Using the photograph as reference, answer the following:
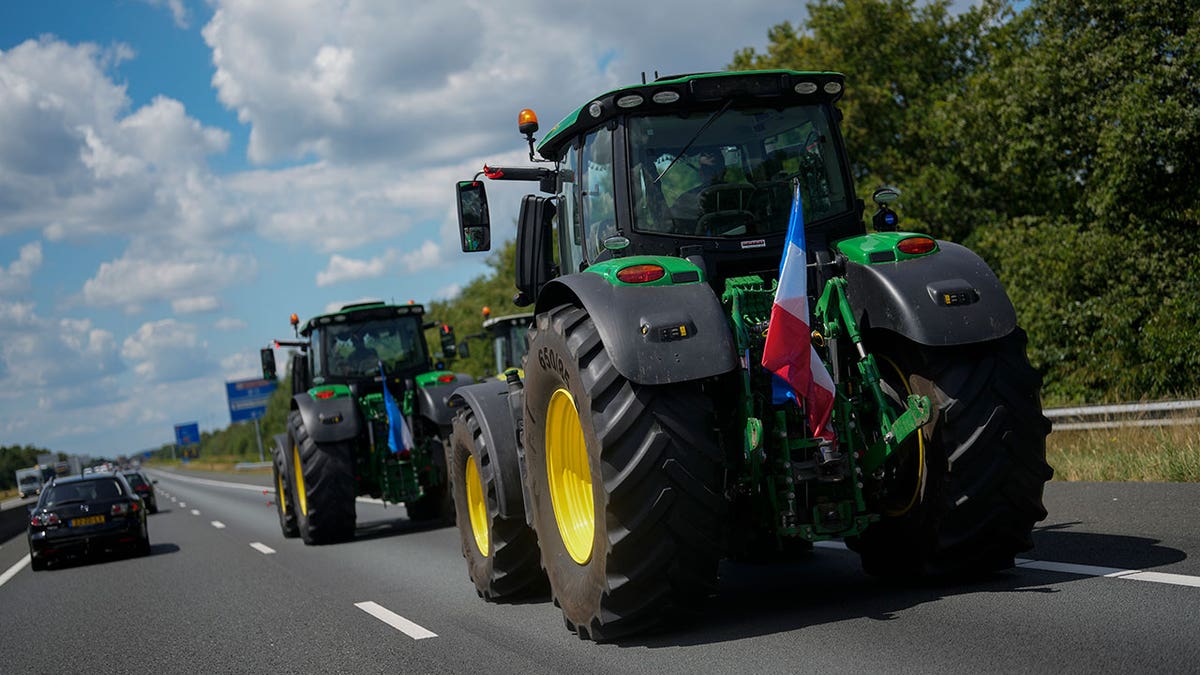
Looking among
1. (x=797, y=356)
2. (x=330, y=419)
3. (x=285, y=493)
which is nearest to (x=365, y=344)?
(x=330, y=419)

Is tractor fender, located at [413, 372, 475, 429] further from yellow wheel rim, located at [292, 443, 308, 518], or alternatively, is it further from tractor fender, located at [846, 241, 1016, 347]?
tractor fender, located at [846, 241, 1016, 347]

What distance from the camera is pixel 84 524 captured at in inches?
651

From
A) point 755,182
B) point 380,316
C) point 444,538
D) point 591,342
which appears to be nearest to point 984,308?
point 755,182

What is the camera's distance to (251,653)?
24.2 ft

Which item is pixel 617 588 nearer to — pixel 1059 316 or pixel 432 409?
pixel 432 409

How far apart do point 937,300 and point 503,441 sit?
3224mm

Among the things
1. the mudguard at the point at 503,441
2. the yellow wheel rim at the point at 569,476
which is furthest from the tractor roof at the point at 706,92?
the mudguard at the point at 503,441

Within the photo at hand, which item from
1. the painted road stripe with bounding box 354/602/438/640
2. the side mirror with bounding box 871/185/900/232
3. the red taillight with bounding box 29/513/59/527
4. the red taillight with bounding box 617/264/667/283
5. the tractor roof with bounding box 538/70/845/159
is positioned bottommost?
the painted road stripe with bounding box 354/602/438/640

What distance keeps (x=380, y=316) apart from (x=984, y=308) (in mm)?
12042

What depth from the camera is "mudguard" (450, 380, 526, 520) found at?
7758 millimetres

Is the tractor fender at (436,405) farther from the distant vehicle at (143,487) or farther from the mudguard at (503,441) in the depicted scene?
the distant vehicle at (143,487)

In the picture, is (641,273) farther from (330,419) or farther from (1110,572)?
(330,419)

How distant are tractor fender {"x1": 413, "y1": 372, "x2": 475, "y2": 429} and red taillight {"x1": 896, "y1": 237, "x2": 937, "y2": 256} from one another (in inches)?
359

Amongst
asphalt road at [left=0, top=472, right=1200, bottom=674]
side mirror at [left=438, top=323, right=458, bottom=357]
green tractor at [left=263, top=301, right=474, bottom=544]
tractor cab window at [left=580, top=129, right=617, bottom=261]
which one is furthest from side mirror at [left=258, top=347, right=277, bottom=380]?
tractor cab window at [left=580, top=129, right=617, bottom=261]
